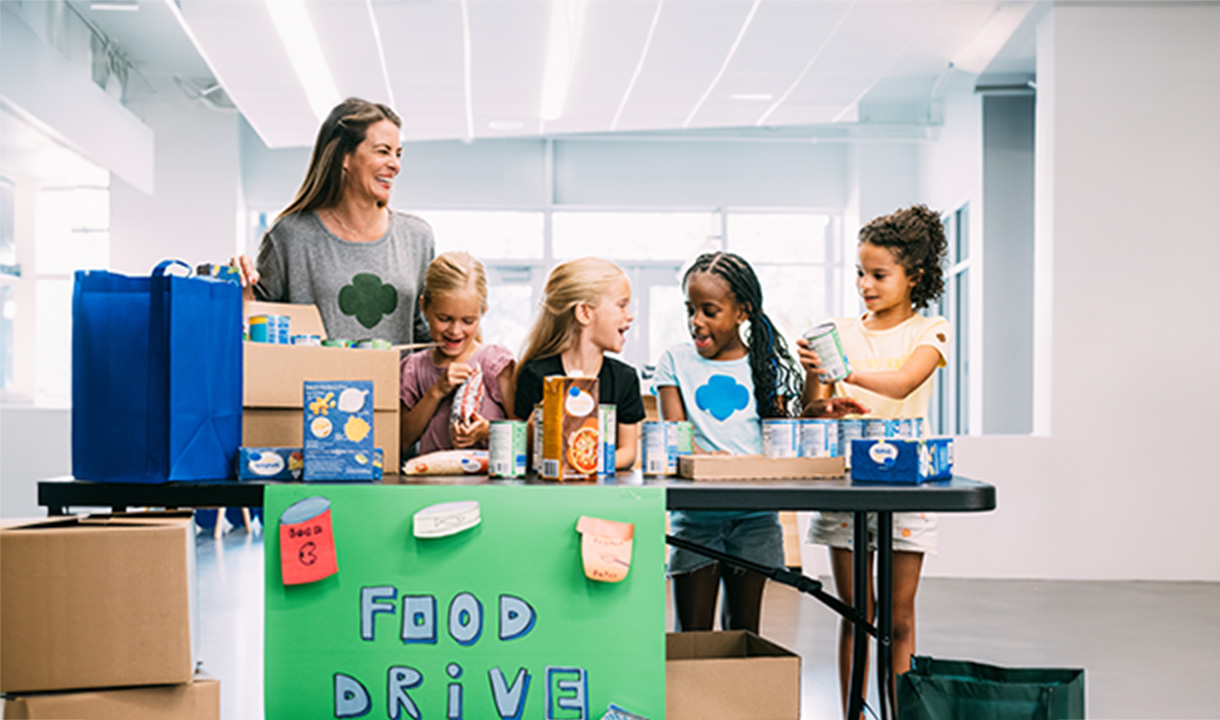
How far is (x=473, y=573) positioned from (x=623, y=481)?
1.03 feet

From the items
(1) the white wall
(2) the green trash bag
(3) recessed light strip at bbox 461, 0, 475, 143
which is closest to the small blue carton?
(2) the green trash bag

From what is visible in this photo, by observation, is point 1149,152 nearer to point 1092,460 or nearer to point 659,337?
point 1092,460

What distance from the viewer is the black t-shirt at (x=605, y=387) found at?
2.11m

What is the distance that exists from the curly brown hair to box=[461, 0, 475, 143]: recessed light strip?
3.20 meters

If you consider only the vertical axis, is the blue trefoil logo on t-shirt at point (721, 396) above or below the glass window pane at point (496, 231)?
below

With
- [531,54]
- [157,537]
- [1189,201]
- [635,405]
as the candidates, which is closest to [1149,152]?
[1189,201]

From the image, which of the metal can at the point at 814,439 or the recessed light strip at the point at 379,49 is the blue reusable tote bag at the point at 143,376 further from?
the recessed light strip at the point at 379,49

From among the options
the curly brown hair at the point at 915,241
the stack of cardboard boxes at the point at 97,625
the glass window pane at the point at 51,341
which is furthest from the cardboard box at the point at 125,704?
the glass window pane at the point at 51,341

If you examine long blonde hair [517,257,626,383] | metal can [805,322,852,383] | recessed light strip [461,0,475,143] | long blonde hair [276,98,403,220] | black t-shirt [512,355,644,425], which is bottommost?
black t-shirt [512,355,644,425]

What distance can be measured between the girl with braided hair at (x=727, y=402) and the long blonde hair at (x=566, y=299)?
0.92 feet

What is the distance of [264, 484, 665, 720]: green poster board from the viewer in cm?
175

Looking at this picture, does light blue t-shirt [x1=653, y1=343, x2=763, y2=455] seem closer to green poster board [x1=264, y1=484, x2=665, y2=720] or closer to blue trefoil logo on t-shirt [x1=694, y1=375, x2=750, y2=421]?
blue trefoil logo on t-shirt [x1=694, y1=375, x2=750, y2=421]

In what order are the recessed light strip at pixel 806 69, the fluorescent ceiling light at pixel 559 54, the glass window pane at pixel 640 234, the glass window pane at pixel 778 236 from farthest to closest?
1. the glass window pane at pixel 778 236
2. the glass window pane at pixel 640 234
3. the recessed light strip at pixel 806 69
4. the fluorescent ceiling light at pixel 559 54

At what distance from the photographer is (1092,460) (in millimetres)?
5262
